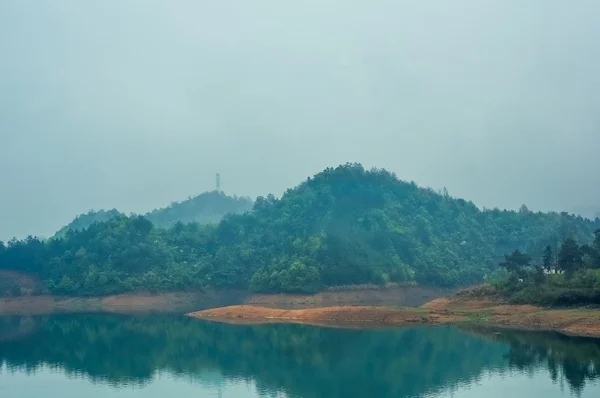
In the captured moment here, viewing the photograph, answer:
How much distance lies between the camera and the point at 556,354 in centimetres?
3050

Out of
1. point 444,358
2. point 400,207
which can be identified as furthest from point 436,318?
point 400,207

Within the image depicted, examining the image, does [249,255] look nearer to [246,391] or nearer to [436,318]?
[436,318]

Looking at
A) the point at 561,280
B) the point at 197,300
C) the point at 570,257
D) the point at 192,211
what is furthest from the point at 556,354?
the point at 192,211

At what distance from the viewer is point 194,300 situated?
81.0m

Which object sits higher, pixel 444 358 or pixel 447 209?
pixel 447 209

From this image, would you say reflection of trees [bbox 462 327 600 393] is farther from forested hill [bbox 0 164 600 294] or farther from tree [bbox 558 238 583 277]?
forested hill [bbox 0 164 600 294]

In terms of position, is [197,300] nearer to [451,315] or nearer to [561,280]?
[451,315]

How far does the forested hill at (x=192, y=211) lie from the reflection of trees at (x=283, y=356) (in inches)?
4522

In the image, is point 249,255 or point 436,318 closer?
point 436,318

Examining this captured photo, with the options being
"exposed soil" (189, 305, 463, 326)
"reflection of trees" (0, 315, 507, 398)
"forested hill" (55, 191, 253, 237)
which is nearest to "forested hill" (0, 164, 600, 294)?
"exposed soil" (189, 305, 463, 326)

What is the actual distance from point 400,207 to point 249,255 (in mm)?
25538

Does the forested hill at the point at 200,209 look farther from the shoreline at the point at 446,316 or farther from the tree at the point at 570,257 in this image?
the tree at the point at 570,257

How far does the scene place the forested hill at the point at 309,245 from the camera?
3081 inches

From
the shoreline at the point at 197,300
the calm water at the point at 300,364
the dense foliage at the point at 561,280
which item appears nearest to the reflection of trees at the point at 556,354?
the calm water at the point at 300,364
